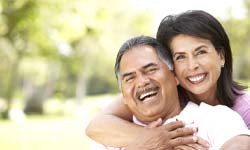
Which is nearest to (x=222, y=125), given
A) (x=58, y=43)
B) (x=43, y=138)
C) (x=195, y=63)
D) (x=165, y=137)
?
(x=165, y=137)

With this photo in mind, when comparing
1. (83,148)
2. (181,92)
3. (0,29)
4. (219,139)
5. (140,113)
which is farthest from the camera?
(0,29)

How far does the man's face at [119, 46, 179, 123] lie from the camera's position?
2408mm

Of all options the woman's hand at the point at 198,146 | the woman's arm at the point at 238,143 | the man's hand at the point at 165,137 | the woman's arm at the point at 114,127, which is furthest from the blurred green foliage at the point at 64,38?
the woman's arm at the point at 238,143

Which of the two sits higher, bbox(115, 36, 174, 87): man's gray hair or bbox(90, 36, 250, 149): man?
bbox(115, 36, 174, 87): man's gray hair

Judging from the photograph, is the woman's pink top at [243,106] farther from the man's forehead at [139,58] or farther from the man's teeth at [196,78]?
the man's forehead at [139,58]

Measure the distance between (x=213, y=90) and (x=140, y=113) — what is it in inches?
16.0

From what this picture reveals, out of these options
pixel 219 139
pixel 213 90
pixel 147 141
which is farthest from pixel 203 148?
pixel 213 90

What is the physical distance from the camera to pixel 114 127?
253 centimetres

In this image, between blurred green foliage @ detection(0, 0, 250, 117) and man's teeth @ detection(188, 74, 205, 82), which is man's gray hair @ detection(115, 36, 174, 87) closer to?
man's teeth @ detection(188, 74, 205, 82)

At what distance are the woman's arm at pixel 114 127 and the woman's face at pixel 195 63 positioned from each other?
331mm

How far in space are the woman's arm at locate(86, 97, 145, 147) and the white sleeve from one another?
372 mm

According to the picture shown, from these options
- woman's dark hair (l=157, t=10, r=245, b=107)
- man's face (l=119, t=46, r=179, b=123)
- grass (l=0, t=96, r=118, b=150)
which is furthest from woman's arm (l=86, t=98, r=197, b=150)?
grass (l=0, t=96, r=118, b=150)

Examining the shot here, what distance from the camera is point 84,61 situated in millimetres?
32188

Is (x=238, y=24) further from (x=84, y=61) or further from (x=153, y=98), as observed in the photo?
(x=153, y=98)
